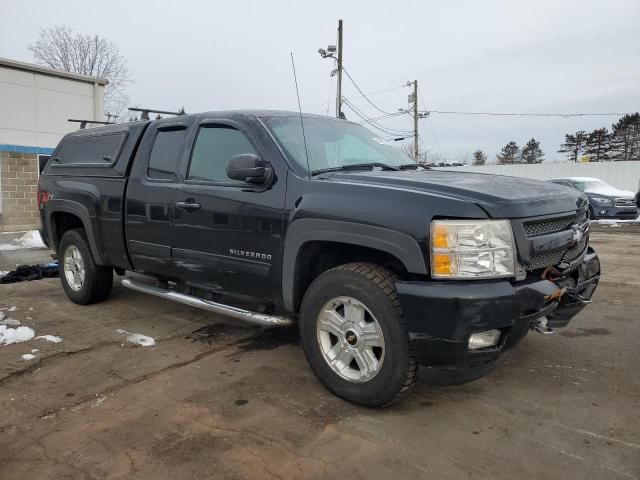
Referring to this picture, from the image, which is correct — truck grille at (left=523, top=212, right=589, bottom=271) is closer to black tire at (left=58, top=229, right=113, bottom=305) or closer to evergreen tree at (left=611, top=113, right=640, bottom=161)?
black tire at (left=58, top=229, right=113, bottom=305)

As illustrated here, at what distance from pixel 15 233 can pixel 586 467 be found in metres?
14.2

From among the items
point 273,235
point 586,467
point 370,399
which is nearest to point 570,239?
point 586,467

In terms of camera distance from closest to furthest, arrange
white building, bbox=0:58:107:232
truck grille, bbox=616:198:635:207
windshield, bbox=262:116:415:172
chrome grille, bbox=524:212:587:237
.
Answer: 1. chrome grille, bbox=524:212:587:237
2. windshield, bbox=262:116:415:172
3. white building, bbox=0:58:107:232
4. truck grille, bbox=616:198:635:207

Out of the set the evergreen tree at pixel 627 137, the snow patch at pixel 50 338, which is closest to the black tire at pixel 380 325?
the snow patch at pixel 50 338

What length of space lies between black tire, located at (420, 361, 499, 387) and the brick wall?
1326 centimetres

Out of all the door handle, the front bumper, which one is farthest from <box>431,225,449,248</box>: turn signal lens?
the door handle

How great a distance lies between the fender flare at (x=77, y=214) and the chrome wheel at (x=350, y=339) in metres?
3.04

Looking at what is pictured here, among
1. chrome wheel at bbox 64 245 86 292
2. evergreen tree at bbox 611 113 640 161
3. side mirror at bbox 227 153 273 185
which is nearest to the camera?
side mirror at bbox 227 153 273 185

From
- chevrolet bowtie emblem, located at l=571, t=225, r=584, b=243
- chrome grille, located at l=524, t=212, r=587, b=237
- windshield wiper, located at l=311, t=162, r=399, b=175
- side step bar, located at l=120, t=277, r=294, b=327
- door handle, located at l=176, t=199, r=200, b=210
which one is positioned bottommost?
side step bar, located at l=120, t=277, r=294, b=327

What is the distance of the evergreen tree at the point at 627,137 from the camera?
172ft

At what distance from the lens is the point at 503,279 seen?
282 cm

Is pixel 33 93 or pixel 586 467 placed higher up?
pixel 33 93

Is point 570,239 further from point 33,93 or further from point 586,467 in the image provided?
point 33,93

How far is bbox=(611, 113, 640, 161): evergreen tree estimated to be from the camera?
172 ft
